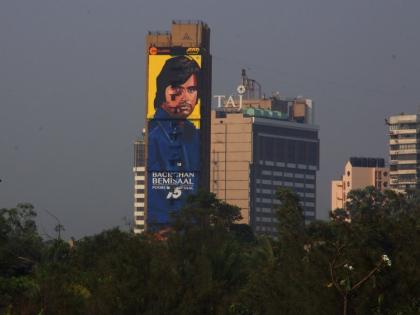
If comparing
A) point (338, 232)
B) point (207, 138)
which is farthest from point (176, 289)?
point (207, 138)

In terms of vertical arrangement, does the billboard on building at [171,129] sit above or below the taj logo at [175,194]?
above

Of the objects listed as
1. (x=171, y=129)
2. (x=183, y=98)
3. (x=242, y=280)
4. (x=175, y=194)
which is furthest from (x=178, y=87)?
(x=242, y=280)

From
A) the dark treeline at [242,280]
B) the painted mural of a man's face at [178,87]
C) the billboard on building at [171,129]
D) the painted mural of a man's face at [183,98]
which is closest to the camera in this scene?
the dark treeline at [242,280]

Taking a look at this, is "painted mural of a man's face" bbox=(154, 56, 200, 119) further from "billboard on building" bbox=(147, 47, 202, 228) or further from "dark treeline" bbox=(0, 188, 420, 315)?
"dark treeline" bbox=(0, 188, 420, 315)

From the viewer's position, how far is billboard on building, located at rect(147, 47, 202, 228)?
17162 cm

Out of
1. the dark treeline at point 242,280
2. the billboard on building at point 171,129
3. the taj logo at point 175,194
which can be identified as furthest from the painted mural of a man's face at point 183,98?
the dark treeline at point 242,280

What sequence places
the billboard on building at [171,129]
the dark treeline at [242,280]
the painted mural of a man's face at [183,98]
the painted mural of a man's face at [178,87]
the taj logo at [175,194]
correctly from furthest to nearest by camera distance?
1. the painted mural of a man's face at [178,87]
2. the taj logo at [175,194]
3. the painted mural of a man's face at [183,98]
4. the billboard on building at [171,129]
5. the dark treeline at [242,280]

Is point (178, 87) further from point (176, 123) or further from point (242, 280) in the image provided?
point (242, 280)

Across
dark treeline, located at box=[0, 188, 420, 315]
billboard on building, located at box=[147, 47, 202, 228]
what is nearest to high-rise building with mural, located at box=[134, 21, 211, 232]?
billboard on building, located at box=[147, 47, 202, 228]

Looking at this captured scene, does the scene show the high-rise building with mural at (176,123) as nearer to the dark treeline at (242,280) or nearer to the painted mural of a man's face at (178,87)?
the painted mural of a man's face at (178,87)

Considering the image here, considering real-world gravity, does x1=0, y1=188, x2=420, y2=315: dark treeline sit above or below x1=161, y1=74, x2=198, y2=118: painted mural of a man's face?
below

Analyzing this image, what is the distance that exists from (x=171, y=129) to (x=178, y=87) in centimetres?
531

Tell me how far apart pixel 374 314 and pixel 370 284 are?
97cm

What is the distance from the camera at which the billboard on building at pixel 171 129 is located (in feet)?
563
